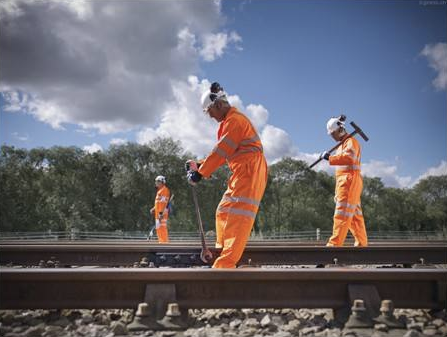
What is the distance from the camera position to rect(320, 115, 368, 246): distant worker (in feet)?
18.8

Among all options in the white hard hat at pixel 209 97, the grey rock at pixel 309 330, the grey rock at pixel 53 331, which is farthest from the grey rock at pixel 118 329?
the white hard hat at pixel 209 97

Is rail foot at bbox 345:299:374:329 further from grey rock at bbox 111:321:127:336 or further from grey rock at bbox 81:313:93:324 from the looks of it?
grey rock at bbox 81:313:93:324

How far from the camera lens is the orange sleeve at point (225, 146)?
11.5 ft

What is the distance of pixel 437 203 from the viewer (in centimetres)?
5072

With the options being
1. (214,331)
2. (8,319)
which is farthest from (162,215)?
(214,331)

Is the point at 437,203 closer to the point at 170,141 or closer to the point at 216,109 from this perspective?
the point at 170,141

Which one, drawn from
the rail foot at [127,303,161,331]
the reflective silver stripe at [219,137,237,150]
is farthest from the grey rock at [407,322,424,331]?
the reflective silver stripe at [219,137,237,150]

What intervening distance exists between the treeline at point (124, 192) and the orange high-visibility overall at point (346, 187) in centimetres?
3249

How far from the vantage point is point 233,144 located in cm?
353

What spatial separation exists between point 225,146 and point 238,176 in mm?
371

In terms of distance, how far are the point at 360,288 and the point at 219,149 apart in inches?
74.8

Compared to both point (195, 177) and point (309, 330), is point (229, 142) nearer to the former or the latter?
point (195, 177)

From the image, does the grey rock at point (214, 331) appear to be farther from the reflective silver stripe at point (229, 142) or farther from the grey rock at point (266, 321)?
the reflective silver stripe at point (229, 142)

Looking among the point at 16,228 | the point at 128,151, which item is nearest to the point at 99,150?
the point at 128,151
